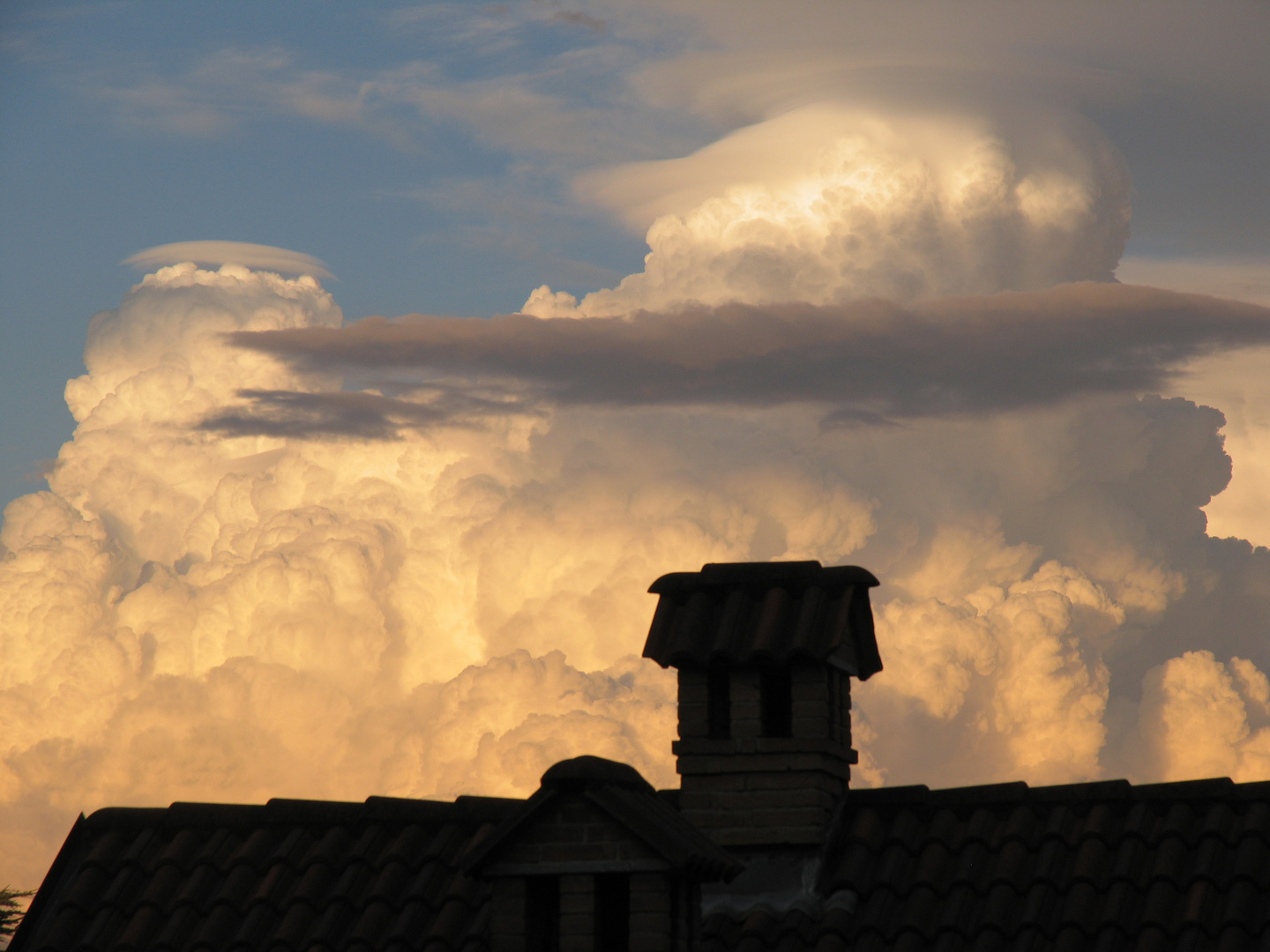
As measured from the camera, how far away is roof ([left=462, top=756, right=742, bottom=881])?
1077cm

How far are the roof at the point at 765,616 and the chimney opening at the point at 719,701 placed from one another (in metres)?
0.19

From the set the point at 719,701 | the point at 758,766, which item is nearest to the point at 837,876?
the point at 758,766

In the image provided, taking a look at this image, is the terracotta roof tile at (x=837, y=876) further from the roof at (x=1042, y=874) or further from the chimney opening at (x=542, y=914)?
the chimney opening at (x=542, y=914)

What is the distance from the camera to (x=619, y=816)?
10875 mm

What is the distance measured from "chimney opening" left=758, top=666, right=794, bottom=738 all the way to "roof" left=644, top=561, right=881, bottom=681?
0.37 meters

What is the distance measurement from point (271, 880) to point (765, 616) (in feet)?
17.4

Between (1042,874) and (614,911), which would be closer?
(614,911)

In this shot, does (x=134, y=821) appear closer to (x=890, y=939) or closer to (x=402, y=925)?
(x=402, y=925)

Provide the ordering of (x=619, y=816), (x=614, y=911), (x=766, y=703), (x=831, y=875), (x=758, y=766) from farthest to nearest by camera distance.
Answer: (x=766, y=703)
(x=758, y=766)
(x=831, y=875)
(x=614, y=911)
(x=619, y=816)

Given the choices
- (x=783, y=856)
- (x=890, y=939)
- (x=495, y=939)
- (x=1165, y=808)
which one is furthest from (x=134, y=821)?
(x=1165, y=808)

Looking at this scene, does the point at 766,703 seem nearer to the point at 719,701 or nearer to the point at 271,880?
the point at 719,701

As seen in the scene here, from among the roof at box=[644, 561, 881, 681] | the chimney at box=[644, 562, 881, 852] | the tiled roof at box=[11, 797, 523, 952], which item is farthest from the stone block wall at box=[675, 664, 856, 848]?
the tiled roof at box=[11, 797, 523, 952]

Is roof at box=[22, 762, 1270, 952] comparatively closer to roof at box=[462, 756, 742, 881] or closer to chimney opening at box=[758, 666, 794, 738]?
roof at box=[462, 756, 742, 881]

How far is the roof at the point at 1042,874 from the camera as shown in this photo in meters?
11.4
